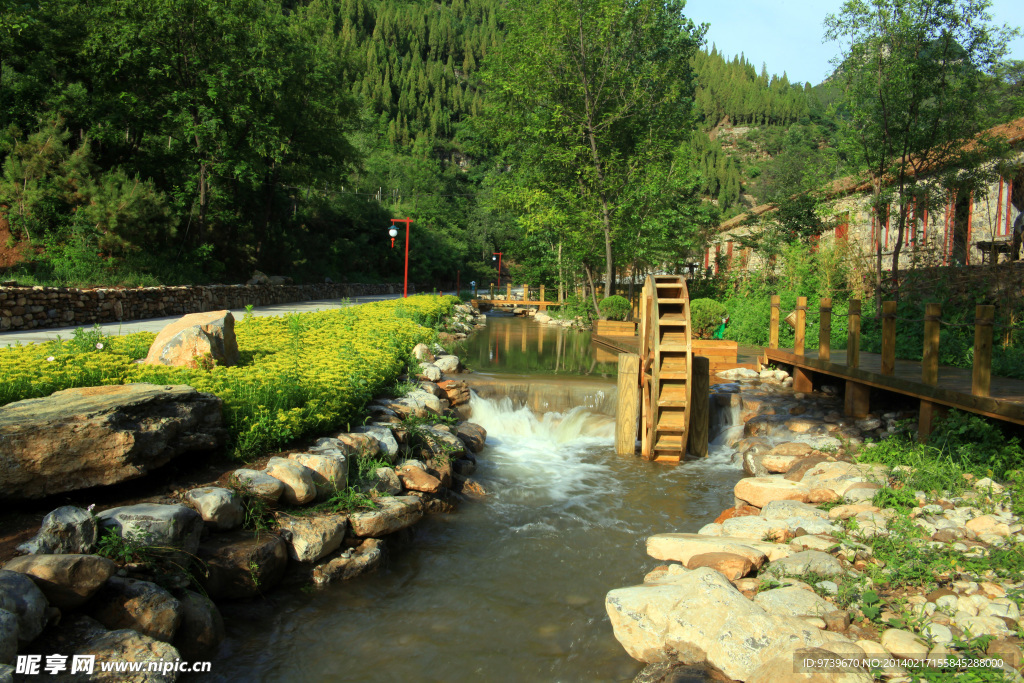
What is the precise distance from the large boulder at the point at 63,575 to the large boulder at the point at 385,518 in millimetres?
2170

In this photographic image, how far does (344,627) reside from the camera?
4.64 meters

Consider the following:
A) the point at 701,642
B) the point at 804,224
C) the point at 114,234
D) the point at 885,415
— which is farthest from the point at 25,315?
the point at 804,224

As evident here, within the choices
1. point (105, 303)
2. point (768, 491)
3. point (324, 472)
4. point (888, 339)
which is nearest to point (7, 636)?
point (324, 472)

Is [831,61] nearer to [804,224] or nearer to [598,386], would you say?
[804,224]

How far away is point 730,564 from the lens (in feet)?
15.9

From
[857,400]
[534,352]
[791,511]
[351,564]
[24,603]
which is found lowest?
[351,564]

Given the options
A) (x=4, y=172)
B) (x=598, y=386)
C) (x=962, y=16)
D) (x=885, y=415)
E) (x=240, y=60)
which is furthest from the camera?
(x=240, y=60)

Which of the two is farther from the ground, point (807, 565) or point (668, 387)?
point (668, 387)

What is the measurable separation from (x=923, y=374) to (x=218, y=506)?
277 inches

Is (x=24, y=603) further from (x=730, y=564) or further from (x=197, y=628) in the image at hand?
(x=730, y=564)

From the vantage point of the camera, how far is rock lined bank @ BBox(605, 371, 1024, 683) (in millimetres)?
3736

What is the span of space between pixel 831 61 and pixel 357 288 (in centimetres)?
2573

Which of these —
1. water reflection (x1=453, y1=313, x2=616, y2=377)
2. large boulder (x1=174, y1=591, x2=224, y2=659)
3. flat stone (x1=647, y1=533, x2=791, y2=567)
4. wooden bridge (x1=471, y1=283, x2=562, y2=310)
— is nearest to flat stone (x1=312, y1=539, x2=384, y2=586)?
large boulder (x1=174, y1=591, x2=224, y2=659)

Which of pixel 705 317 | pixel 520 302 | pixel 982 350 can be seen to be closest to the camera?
pixel 982 350
